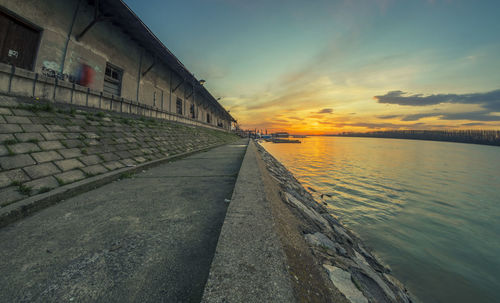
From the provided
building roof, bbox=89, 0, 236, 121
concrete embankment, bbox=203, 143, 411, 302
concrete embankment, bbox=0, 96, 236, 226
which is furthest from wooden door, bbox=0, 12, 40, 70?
concrete embankment, bbox=203, 143, 411, 302

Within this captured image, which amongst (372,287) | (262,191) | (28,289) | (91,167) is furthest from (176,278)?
(91,167)

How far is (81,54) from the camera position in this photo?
7.39 metres

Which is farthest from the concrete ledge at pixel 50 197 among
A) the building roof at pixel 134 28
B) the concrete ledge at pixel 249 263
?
the building roof at pixel 134 28

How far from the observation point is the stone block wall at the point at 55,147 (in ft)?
8.38

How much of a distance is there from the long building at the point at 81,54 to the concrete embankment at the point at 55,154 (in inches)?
27.0

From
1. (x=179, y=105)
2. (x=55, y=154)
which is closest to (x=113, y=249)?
(x=55, y=154)

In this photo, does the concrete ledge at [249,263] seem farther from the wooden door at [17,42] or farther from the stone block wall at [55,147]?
the wooden door at [17,42]

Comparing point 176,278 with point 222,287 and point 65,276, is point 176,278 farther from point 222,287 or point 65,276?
point 65,276

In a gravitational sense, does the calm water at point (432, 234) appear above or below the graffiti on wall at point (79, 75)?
below

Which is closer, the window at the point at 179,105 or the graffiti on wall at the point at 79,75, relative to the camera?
the graffiti on wall at the point at 79,75

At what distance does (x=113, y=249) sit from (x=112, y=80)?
1067 centimetres

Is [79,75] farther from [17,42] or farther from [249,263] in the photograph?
[249,263]

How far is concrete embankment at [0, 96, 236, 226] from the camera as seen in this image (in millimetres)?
2373

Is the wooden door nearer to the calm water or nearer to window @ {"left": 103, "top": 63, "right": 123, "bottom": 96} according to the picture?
window @ {"left": 103, "top": 63, "right": 123, "bottom": 96}
